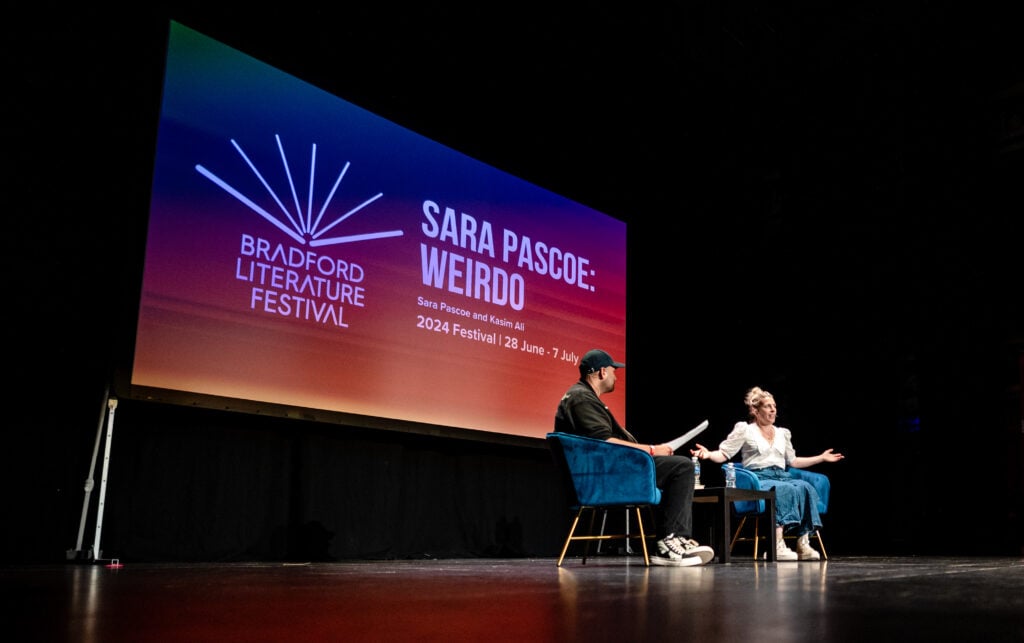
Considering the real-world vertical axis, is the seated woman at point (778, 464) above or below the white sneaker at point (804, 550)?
above

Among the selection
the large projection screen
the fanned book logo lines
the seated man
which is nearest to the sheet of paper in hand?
the seated man

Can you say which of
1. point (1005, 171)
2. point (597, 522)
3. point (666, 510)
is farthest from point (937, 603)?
point (1005, 171)

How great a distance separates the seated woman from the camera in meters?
5.06

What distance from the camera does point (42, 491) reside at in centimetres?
397

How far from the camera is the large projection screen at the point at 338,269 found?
4.39 metres

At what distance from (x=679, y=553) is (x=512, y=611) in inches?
103

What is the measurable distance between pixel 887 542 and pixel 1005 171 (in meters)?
3.09

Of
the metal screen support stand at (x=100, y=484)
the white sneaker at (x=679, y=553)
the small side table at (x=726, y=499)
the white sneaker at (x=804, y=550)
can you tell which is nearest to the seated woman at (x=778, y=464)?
the white sneaker at (x=804, y=550)

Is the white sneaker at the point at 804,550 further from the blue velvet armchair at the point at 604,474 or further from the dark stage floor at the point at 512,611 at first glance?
the dark stage floor at the point at 512,611

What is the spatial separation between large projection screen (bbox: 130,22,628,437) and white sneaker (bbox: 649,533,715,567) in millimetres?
1837

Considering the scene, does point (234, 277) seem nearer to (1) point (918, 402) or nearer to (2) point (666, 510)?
(2) point (666, 510)

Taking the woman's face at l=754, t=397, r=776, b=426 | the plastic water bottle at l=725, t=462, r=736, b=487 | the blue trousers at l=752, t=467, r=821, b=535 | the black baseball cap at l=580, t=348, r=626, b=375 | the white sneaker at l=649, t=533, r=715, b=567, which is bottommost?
the white sneaker at l=649, t=533, r=715, b=567

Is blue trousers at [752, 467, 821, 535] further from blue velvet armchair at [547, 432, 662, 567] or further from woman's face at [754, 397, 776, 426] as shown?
blue velvet armchair at [547, 432, 662, 567]

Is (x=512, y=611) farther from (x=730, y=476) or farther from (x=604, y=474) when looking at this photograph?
(x=730, y=476)
